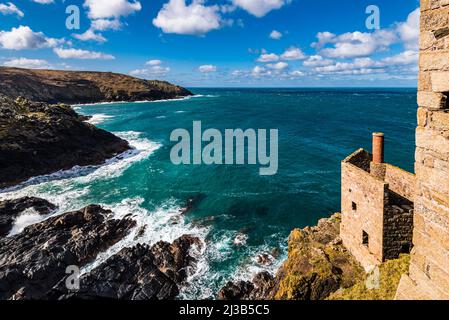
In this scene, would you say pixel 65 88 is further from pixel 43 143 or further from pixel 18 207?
pixel 18 207

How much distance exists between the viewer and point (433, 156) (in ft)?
19.8

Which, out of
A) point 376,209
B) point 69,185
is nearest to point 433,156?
point 376,209

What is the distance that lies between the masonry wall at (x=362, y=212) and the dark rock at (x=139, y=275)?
44.1 feet

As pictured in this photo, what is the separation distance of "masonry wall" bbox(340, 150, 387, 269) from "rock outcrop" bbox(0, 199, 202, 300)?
13.4m

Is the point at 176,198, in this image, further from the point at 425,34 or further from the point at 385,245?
the point at 425,34

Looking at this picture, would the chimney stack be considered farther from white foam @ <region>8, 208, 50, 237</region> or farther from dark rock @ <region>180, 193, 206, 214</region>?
white foam @ <region>8, 208, 50, 237</region>

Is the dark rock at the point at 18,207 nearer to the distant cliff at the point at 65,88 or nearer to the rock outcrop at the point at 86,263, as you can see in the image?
the rock outcrop at the point at 86,263

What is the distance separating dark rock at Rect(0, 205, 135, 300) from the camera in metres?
21.9

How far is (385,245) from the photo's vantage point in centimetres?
1638

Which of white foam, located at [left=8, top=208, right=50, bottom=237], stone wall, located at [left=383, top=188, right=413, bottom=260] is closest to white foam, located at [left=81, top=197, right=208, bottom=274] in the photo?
white foam, located at [left=8, top=208, right=50, bottom=237]

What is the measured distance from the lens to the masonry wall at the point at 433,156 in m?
5.73

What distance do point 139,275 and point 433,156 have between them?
22.8 metres
